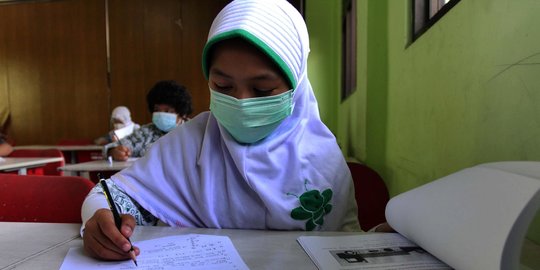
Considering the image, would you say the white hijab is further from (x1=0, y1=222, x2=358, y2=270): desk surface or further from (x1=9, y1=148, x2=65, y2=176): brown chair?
(x1=9, y1=148, x2=65, y2=176): brown chair

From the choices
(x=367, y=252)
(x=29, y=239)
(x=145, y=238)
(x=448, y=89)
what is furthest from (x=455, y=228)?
(x=29, y=239)

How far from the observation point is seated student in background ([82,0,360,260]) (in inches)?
33.3

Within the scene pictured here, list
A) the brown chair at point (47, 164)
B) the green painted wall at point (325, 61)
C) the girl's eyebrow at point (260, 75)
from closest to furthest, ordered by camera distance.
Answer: the girl's eyebrow at point (260, 75)
the brown chair at point (47, 164)
the green painted wall at point (325, 61)

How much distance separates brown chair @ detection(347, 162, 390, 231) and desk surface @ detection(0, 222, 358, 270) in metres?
0.75

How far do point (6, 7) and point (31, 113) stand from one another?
179 centimetres

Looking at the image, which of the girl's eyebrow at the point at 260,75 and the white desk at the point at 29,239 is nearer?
the white desk at the point at 29,239

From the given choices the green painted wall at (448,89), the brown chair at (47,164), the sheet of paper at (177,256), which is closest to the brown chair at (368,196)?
the green painted wall at (448,89)

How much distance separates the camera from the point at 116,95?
19.2ft

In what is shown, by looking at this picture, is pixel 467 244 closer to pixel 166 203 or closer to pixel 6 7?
pixel 166 203

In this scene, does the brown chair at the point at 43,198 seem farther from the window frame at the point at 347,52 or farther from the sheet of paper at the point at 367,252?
the window frame at the point at 347,52

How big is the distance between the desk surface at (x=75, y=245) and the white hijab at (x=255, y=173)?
95 millimetres

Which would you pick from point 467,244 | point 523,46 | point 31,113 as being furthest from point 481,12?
point 31,113

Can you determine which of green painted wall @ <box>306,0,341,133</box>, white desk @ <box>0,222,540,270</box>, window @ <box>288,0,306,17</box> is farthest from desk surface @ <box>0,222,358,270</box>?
window @ <box>288,0,306,17</box>

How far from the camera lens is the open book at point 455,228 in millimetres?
411
